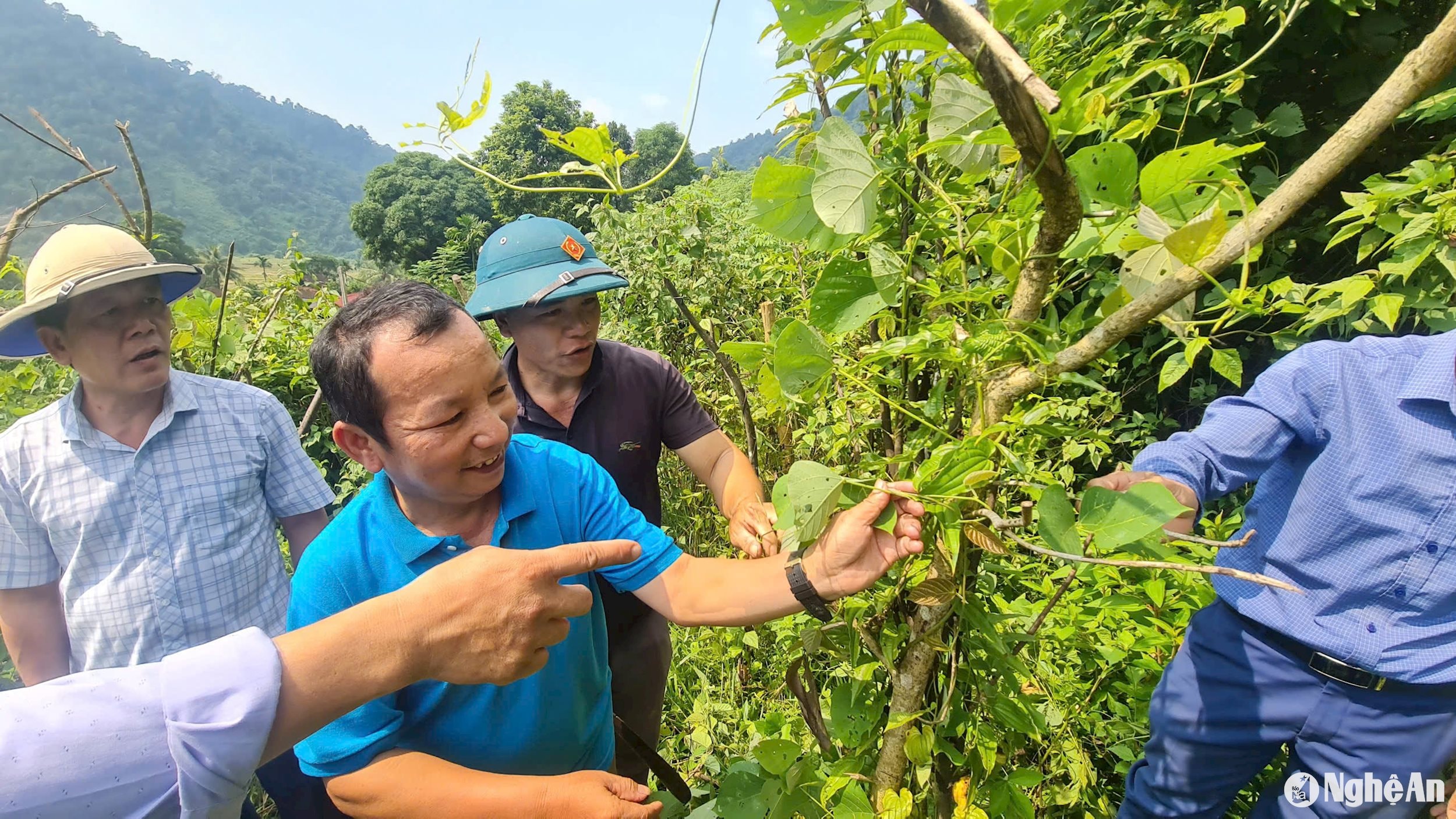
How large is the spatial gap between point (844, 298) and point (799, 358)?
0.12 m

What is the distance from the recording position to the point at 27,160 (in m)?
44.0

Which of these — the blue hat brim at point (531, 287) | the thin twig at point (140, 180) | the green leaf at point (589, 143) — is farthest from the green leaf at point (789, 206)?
the thin twig at point (140, 180)

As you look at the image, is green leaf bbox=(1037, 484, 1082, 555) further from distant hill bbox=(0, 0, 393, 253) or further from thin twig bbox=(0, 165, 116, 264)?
distant hill bbox=(0, 0, 393, 253)

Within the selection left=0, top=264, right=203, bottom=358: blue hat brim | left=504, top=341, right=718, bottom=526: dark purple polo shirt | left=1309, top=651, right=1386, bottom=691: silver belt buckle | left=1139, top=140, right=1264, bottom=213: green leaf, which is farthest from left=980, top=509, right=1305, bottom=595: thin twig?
left=0, top=264, right=203, bottom=358: blue hat brim

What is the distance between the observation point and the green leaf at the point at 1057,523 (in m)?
0.73

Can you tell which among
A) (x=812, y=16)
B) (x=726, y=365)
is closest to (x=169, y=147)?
(x=726, y=365)

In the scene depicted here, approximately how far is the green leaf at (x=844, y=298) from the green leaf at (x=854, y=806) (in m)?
0.77

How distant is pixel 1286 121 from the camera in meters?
2.43

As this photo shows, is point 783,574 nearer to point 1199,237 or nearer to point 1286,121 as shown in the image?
point 1199,237

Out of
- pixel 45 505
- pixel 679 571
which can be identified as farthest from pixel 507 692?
pixel 45 505

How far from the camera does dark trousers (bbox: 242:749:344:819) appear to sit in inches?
79.6

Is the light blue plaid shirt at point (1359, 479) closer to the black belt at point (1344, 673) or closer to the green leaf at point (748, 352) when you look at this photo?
the black belt at point (1344, 673)

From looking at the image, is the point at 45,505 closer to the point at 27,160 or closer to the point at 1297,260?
the point at 1297,260

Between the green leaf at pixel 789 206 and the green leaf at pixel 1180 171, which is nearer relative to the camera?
the green leaf at pixel 1180 171
